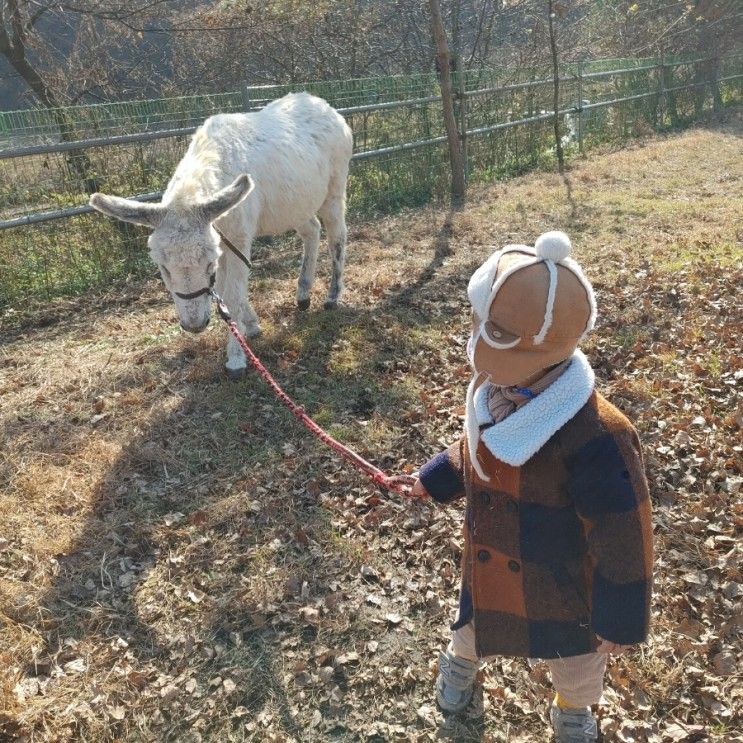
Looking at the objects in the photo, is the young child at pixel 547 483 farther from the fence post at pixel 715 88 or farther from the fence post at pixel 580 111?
the fence post at pixel 715 88

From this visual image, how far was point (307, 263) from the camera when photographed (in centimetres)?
662

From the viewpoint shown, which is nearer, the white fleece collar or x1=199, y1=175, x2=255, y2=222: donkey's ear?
the white fleece collar

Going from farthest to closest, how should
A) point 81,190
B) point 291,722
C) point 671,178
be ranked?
1. point 671,178
2. point 81,190
3. point 291,722

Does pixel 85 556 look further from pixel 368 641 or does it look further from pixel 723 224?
pixel 723 224

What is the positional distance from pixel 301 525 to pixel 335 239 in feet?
13.1

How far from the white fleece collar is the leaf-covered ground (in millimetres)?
1532

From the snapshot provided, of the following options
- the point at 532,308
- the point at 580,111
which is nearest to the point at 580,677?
the point at 532,308

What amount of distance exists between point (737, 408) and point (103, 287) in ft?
23.0

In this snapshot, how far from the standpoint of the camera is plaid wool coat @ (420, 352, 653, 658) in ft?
5.72

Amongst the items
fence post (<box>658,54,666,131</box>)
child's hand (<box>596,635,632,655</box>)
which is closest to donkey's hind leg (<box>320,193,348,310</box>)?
child's hand (<box>596,635,632,655</box>)

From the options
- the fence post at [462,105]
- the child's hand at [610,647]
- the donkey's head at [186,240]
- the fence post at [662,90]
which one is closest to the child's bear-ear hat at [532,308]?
the child's hand at [610,647]

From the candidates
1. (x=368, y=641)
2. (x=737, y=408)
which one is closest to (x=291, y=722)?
(x=368, y=641)

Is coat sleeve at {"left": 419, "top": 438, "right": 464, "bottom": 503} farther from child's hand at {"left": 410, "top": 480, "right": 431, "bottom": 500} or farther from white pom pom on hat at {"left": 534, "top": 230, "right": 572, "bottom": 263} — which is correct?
white pom pom on hat at {"left": 534, "top": 230, "right": 572, "bottom": 263}

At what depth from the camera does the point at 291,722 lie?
272 cm
